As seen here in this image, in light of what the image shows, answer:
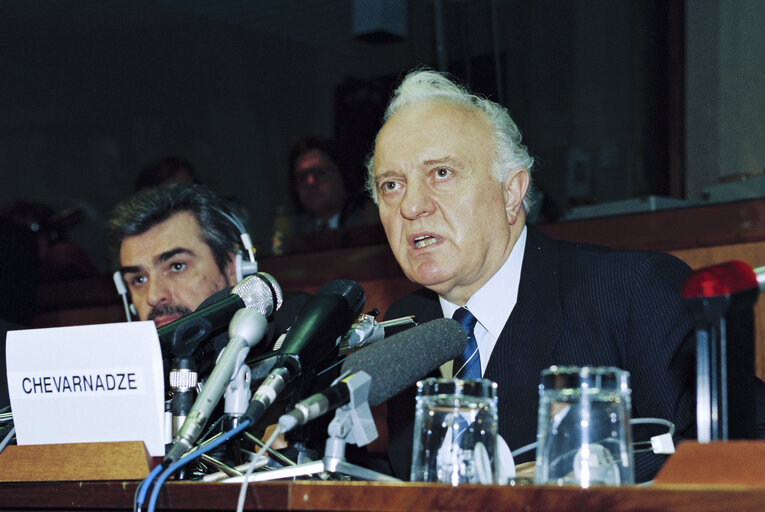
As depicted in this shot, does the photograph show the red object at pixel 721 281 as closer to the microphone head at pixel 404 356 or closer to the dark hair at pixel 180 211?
the microphone head at pixel 404 356

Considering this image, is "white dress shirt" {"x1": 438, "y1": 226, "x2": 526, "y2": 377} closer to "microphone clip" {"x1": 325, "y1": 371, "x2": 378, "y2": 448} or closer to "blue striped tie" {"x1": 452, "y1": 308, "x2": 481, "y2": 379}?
"blue striped tie" {"x1": 452, "y1": 308, "x2": 481, "y2": 379}

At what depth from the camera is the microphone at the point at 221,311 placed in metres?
1.08

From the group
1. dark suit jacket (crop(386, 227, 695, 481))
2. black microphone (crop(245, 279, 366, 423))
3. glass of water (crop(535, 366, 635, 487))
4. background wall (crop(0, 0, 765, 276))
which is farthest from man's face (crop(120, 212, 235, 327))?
glass of water (crop(535, 366, 635, 487))

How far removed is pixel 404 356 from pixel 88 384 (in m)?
0.38

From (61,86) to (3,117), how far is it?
42cm

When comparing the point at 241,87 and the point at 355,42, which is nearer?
the point at 355,42

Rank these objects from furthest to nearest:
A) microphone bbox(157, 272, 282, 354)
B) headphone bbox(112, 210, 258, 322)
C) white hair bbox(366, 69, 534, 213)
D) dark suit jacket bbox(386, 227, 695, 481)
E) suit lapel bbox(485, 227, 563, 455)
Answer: headphone bbox(112, 210, 258, 322), white hair bbox(366, 69, 534, 213), suit lapel bbox(485, 227, 563, 455), dark suit jacket bbox(386, 227, 695, 481), microphone bbox(157, 272, 282, 354)

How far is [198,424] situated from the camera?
0.94m

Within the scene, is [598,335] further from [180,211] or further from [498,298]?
[180,211]

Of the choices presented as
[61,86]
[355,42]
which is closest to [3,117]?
[61,86]

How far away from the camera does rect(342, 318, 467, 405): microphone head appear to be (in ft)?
3.18

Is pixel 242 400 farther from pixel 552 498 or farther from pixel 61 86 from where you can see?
pixel 61 86

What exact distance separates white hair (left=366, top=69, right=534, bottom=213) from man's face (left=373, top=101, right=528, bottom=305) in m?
0.02

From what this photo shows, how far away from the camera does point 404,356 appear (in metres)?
1.01
